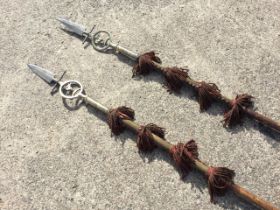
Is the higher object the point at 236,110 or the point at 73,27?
the point at 73,27

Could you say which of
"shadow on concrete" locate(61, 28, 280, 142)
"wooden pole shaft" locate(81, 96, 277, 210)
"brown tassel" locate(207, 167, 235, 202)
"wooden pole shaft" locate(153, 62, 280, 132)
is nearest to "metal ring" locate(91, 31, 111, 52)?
"shadow on concrete" locate(61, 28, 280, 142)

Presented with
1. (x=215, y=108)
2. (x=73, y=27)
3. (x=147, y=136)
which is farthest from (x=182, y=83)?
(x=73, y=27)

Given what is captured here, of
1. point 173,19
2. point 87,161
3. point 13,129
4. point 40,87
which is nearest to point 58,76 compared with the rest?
point 40,87

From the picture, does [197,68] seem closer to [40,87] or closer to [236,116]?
[236,116]

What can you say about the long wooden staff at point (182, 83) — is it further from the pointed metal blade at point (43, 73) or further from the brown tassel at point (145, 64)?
the pointed metal blade at point (43, 73)

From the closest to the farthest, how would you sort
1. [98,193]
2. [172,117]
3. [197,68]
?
[98,193] < [172,117] < [197,68]

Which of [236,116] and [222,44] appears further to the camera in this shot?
[222,44]

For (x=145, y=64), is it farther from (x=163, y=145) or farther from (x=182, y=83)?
(x=163, y=145)
